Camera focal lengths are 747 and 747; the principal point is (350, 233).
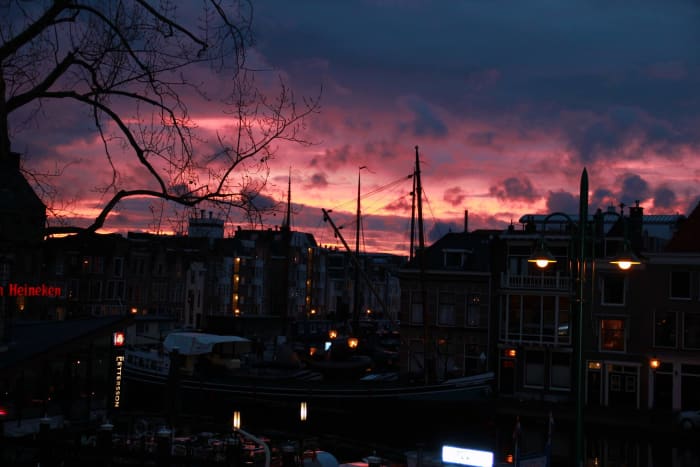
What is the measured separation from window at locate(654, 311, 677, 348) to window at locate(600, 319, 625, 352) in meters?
1.83

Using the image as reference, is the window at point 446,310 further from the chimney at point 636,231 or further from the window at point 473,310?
the chimney at point 636,231

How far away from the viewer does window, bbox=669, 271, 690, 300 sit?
40.2 meters

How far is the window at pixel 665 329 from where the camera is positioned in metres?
40.2

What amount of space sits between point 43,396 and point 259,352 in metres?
42.2

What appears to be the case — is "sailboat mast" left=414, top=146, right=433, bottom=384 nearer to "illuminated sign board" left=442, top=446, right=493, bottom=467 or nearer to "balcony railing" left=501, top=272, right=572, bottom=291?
"balcony railing" left=501, top=272, right=572, bottom=291

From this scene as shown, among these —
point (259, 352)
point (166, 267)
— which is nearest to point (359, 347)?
point (259, 352)

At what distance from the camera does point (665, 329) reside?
132ft

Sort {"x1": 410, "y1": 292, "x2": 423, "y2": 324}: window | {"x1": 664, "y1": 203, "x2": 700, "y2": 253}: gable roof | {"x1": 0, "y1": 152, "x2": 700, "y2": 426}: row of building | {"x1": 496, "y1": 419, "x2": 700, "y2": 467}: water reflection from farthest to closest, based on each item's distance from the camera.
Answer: {"x1": 410, "y1": 292, "x2": 423, "y2": 324}: window, {"x1": 664, "y1": 203, "x2": 700, "y2": 253}: gable roof, {"x1": 0, "y1": 152, "x2": 700, "y2": 426}: row of building, {"x1": 496, "y1": 419, "x2": 700, "y2": 467}: water reflection

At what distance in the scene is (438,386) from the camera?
3972 cm

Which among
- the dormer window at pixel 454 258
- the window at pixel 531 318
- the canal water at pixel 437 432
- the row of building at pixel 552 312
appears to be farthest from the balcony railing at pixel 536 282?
the canal water at pixel 437 432

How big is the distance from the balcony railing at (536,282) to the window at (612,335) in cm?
296

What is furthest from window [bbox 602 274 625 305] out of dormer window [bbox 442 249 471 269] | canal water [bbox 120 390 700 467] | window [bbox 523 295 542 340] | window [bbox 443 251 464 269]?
window [bbox 443 251 464 269]

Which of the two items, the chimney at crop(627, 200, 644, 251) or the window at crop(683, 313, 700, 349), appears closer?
the window at crop(683, 313, 700, 349)

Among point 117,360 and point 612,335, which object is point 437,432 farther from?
point 117,360
